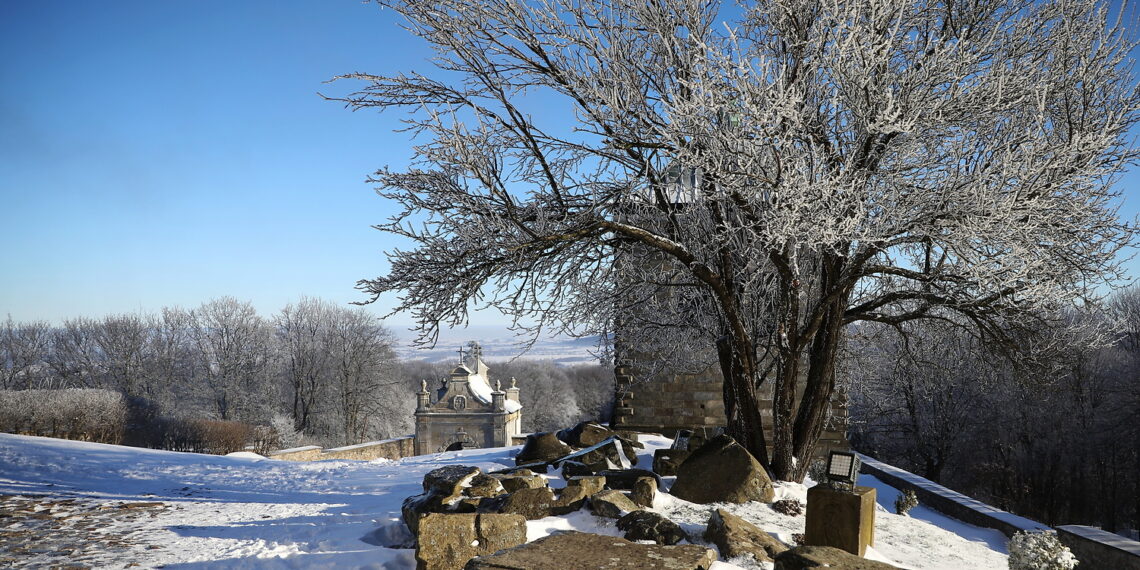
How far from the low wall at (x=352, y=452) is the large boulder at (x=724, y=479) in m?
13.8

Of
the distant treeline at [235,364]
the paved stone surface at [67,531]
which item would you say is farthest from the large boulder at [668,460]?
the distant treeline at [235,364]

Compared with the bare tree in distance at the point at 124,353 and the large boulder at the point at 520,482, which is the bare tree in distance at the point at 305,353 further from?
the large boulder at the point at 520,482

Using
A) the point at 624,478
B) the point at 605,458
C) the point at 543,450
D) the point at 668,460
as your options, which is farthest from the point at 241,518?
the point at 668,460

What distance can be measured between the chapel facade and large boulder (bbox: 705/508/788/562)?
32.0 m

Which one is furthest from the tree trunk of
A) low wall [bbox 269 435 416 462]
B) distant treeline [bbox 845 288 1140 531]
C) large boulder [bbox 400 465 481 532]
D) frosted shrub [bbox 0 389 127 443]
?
frosted shrub [bbox 0 389 127 443]

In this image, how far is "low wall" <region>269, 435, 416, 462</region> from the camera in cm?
2098

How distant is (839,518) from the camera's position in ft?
18.6

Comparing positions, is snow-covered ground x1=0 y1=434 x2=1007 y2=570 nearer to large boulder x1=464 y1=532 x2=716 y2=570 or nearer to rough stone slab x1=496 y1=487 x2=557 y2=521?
→ rough stone slab x1=496 y1=487 x2=557 y2=521

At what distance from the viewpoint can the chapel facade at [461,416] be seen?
121 feet

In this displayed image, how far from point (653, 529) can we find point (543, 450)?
517 cm

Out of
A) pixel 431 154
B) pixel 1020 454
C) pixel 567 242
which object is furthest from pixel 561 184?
pixel 1020 454

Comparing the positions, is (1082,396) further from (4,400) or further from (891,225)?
(4,400)

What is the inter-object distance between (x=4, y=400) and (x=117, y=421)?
120 inches

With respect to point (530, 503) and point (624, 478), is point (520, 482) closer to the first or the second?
point (530, 503)
